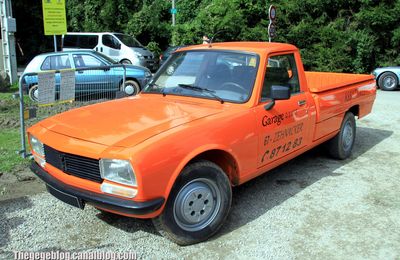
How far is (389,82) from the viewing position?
15.1 metres

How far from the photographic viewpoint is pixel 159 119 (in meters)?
3.84

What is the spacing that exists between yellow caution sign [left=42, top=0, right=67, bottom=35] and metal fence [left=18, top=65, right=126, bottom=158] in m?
4.73

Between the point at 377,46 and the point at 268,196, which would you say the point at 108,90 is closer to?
the point at 268,196

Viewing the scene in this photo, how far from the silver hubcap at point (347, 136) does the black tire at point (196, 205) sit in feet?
9.99

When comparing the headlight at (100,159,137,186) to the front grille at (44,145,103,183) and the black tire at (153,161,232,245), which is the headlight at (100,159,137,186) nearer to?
the front grille at (44,145,103,183)

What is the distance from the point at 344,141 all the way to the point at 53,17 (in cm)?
1035

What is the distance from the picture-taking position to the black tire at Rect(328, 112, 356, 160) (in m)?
6.09

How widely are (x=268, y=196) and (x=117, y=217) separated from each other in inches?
68.9

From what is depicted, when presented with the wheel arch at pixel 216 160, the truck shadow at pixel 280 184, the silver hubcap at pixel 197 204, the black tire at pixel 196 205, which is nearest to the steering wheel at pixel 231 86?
the wheel arch at pixel 216 160

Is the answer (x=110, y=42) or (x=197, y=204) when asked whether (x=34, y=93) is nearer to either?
(x=197, y=204)

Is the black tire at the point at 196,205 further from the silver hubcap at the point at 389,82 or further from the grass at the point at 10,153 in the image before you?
the silver hubcap at the point at 389,82

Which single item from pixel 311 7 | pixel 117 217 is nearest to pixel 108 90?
pixel 117 217

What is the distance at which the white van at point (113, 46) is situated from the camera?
2028cm

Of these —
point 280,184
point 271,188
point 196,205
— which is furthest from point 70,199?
point 280,184
